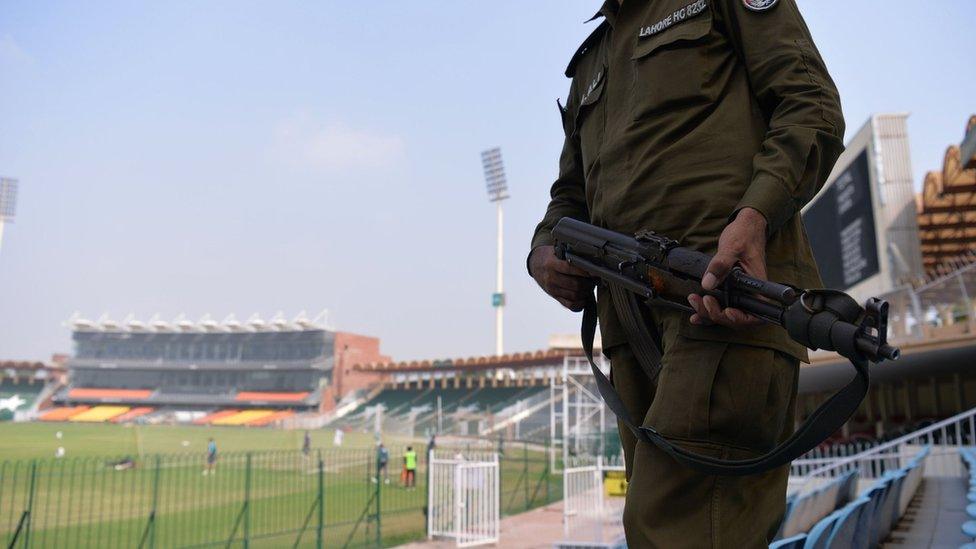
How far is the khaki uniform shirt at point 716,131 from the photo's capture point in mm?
1317

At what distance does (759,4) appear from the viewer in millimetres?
1431

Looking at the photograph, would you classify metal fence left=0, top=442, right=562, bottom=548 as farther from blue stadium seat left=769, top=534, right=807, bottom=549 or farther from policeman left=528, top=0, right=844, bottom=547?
policeman left=528, top=0, right=844, bottom=547

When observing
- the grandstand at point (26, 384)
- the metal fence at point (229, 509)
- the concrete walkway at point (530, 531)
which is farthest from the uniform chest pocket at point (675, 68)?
the grandstand at point (26, 384)

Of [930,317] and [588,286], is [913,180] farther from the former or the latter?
[588,286]

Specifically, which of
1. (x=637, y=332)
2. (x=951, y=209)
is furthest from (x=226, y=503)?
(x=951, y=209)

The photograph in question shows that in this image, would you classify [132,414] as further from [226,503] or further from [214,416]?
[226,503]

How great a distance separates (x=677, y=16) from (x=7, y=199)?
82644 millimetres

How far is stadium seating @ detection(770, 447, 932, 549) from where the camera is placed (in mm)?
1868

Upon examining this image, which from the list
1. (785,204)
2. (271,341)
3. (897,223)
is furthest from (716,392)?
(271,341)

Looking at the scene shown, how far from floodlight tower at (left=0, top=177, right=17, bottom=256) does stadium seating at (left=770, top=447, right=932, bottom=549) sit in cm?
8109

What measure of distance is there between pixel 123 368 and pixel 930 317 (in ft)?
246

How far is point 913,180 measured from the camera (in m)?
23.3

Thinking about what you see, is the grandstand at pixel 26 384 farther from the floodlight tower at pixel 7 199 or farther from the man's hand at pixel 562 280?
the man's hand at pixel 562 280

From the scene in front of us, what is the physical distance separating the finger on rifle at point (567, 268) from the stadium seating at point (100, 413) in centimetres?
7090
